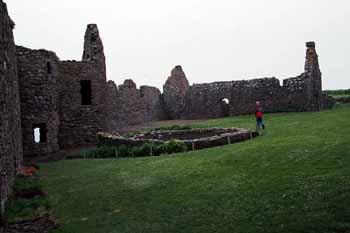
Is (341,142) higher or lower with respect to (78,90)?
lower

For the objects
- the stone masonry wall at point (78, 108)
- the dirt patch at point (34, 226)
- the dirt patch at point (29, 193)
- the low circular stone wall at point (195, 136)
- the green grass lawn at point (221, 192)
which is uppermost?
the stone masonry wall at point (78, 108)

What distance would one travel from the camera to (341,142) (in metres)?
12.6

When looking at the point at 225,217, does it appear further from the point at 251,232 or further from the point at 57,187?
the point at 57,187

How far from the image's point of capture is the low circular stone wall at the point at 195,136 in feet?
57.5

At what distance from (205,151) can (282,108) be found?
1654 centimetres

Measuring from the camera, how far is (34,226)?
9.09 meters

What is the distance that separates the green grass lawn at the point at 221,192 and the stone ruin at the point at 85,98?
2249 mm

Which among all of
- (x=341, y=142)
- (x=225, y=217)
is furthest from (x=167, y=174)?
(x=341, y=142)

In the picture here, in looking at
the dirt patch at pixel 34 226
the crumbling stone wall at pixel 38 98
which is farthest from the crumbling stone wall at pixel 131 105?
the dirt patch at pixel 34 226

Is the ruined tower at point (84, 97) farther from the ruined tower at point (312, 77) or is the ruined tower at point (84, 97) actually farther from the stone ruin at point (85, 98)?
the ruined tower at point (312, 77)

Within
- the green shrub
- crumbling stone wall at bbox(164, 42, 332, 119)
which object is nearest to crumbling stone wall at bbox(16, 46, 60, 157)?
the green shrub

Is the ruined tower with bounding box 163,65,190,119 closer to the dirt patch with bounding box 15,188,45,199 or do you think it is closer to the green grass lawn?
the green grass lawn

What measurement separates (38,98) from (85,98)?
15.0 ft

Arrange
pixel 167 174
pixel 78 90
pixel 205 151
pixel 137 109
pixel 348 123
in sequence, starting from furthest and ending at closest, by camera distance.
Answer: pixel 137 109 < pixel 78 90 < pixel 348 123 < pixel 205 151 < pixel 167 174
